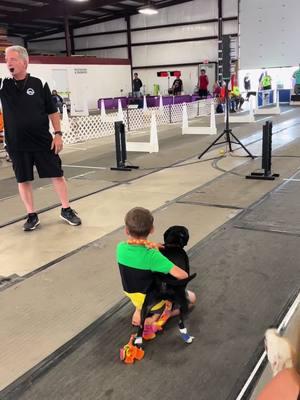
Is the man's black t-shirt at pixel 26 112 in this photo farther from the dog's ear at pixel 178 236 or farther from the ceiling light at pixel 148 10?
the ceiling light at pixel 148 10

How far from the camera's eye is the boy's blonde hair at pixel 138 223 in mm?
2047

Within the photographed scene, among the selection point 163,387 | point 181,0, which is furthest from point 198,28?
point 163,387

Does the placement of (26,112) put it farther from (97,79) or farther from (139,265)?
(97,79)

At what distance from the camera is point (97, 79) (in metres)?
22.0

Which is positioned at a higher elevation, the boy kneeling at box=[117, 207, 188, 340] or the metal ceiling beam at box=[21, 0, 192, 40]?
the metal ceiling beam at box=[21, 0, 192, 40]

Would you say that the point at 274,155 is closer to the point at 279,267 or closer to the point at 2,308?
the point at 279,267

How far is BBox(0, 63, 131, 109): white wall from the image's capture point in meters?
19.2

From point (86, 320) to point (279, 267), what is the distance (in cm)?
132

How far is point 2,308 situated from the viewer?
2490mm

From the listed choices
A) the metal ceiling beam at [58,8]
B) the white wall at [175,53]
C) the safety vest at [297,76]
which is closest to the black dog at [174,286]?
the safety vest at [297,76]

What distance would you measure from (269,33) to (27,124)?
61.6 feet

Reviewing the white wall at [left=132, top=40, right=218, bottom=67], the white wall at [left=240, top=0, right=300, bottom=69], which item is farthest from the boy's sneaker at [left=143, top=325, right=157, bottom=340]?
the white wall at [left=132, top=40, right=218, bottom=67]

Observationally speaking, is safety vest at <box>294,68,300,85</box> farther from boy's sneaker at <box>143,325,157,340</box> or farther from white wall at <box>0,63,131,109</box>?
boy's sneaker at <box>143,325,157,340</box>

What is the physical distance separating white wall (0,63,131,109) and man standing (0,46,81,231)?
15.8 meters
